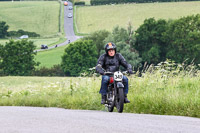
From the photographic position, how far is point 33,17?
152 meters

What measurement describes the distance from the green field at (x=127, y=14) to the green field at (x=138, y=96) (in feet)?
355

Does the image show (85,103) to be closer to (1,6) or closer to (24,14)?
(24,14)

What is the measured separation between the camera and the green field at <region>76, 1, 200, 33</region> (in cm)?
12588

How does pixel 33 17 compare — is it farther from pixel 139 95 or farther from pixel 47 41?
pixel 139 95

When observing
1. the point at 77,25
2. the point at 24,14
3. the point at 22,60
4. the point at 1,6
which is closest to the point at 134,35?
the point at 22,60

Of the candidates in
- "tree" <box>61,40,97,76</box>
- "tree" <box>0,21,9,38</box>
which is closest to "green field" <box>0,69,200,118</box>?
"tree" <box>61,40,97,76</box>

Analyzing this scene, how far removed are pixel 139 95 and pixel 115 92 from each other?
0.78m

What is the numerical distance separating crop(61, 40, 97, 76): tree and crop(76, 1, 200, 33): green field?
2948cm

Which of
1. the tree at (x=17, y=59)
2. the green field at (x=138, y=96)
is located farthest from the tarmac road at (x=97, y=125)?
the tree at (x=17, y=59)

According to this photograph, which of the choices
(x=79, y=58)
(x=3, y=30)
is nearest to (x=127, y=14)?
(x=3, y=30)

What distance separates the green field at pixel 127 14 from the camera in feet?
413

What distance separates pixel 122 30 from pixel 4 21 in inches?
2557

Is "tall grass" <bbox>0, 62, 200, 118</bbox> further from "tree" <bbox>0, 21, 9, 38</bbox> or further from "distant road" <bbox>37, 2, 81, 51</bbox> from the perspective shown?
"tree" <bbox>0, 21, 9, 38</bbox>

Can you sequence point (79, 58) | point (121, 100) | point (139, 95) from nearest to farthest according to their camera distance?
point (121, 100) < point (139, 95) < point (79, 58)
